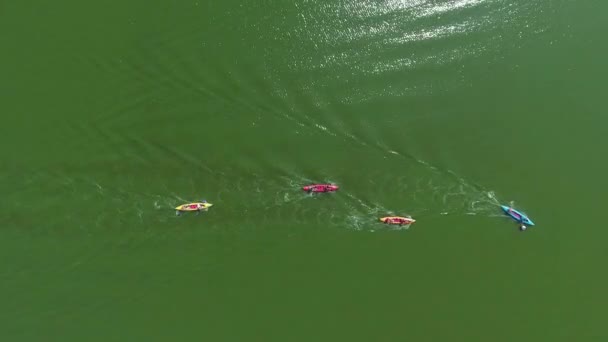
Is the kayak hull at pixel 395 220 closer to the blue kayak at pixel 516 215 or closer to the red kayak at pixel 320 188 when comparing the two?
the red kayak at pixel 320 188

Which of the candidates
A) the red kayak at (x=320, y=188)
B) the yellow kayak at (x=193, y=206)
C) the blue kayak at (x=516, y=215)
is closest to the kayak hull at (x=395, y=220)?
the red kayak at (x=320, y=188)

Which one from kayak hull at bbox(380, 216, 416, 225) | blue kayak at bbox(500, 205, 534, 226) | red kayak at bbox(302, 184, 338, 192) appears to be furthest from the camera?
blue kayak at bbox(500, 205, 534, 226)

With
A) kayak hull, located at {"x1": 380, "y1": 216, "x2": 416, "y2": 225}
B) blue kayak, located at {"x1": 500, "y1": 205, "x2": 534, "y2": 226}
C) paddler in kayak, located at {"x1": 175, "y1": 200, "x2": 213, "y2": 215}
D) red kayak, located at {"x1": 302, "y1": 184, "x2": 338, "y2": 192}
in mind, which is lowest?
paddler in kayak, located at {"x1": 175, "y1": 200, "x2": 213, "y2": 215}

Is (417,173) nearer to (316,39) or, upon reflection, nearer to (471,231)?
(471,231)

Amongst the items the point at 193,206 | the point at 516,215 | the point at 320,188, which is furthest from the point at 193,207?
the point at 516,215

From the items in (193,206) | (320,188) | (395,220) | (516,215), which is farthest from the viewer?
(516,215)

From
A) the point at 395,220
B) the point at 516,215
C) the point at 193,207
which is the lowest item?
the point at 193,207

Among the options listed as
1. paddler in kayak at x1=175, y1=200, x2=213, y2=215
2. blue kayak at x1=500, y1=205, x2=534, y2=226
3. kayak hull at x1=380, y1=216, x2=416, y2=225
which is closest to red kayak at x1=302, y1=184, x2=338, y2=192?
kayak hull at x1=380, y1=216, x2=416, y2=225

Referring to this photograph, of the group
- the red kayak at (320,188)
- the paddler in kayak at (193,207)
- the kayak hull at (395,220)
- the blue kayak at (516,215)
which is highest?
the blue kayak at (516,215)

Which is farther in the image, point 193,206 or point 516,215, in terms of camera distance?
point 516,215

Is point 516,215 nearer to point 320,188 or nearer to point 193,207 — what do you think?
point 320,188

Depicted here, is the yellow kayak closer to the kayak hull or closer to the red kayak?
the red kayak

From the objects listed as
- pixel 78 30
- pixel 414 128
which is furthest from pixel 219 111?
pixel 414 128
